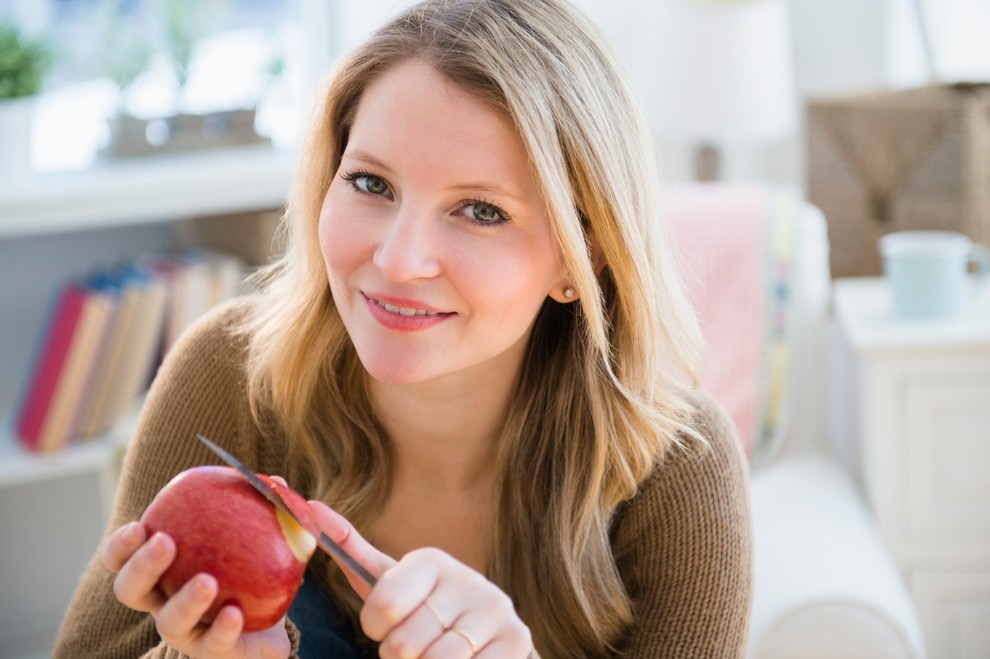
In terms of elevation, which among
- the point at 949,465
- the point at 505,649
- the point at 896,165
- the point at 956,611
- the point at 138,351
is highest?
the point at 505,649

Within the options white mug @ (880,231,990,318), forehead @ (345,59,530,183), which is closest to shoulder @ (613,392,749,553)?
forehead @ (345,59,530,183)

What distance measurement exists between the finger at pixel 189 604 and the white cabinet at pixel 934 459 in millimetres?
1221

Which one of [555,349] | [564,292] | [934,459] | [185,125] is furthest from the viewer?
[185,125]

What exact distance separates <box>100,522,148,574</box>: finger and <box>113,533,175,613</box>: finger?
0.01 metres

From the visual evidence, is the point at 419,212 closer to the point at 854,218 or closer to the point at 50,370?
the point at 50,370

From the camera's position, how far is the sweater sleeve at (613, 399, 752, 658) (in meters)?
1.14

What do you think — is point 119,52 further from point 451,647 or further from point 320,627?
point 451,647

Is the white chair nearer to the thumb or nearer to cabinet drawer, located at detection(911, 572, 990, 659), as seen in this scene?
cabinet drawer, located at detection(911, 572, 990, 659)

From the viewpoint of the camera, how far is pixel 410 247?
3.17 ft

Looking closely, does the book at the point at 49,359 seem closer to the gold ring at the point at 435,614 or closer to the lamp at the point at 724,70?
the lamp at the point at 724,70

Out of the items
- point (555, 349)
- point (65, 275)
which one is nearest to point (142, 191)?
point (65, 275)

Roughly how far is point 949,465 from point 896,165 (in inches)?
26.5

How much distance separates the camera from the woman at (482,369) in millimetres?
996

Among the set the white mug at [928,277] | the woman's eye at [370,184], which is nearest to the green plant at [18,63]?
the woman's eye at [370,184]
